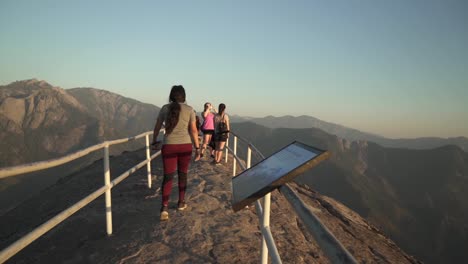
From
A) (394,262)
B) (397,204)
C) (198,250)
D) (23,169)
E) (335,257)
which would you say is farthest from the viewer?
(397,204)

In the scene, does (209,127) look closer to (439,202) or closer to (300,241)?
(300,241)

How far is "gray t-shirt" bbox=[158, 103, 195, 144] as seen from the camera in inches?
206

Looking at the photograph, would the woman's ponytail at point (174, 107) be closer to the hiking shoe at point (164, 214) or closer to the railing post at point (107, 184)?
the railing post at point (107, 184)

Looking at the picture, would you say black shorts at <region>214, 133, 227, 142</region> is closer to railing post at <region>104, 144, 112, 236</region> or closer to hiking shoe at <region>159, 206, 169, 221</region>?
hiking shoe at <region>159, 206, 169, 221</region>

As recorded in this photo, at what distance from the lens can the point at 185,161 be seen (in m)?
5.51

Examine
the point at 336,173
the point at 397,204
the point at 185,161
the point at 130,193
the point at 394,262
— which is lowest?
the point at 397,204

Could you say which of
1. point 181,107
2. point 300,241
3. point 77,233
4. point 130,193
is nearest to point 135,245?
point 77,233

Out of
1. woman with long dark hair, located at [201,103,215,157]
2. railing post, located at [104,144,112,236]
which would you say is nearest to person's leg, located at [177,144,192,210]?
railing post, located at [104,144,112,236]

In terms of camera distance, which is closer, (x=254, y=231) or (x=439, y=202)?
(x=254, y=231)

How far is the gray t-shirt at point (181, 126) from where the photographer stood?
523cm

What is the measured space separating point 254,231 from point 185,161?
5.79 ft

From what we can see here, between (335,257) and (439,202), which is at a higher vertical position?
(335,257)

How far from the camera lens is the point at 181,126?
17.3 feet

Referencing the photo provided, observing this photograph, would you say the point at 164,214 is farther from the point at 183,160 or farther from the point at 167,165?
the point at 183,160
